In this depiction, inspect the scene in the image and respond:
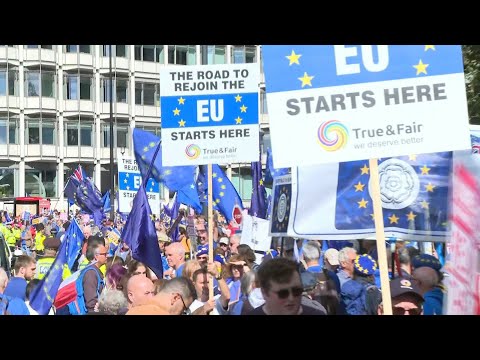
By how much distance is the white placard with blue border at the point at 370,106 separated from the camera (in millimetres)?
4816

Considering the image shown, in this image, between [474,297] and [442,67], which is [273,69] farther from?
[474,297]

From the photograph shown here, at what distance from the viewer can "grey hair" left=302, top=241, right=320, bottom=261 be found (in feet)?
23.3

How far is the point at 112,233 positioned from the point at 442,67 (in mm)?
9956

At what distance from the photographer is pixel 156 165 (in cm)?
1307

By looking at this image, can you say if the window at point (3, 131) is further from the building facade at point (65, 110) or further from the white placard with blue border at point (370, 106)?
the white placard with blue border at point (370, 106)

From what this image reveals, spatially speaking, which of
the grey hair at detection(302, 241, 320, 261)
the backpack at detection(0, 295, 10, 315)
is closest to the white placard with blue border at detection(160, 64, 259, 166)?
the grey hair at detection(302, 241, 320, 261)

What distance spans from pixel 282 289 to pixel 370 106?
131 cm

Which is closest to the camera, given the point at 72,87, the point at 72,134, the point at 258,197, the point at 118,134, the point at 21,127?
the point at 258,197

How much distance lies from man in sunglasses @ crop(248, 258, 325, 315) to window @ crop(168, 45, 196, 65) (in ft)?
180

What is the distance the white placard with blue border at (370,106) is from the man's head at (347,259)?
2201 millimetres

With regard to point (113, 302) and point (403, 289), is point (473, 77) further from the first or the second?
point (113, 302)

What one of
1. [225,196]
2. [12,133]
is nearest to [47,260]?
[225,196]

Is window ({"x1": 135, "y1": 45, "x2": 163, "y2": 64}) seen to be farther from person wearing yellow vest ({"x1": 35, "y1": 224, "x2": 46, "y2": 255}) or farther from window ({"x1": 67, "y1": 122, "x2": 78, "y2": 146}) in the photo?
person wearing yellow vest ({"x1": 35, "y1": 224, "x2": 46, "y2": 255})
